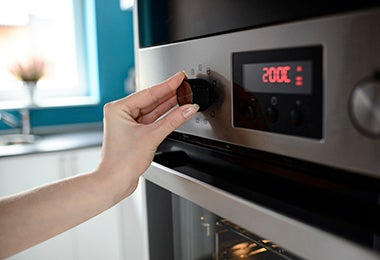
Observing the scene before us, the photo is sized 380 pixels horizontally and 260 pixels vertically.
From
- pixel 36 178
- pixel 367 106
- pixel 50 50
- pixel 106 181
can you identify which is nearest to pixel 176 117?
pixel 106 181

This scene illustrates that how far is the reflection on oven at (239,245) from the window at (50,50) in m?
2.06

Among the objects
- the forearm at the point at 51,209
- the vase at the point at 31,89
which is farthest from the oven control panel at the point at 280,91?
the vase at the point at 31,89

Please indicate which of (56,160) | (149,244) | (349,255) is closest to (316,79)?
(349,255)

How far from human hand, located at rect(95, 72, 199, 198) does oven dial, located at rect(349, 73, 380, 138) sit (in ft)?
0.87

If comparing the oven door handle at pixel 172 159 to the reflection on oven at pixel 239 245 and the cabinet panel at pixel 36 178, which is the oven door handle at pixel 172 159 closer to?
the reflection on oven at pixel 239 245

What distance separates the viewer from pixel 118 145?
1.86 feet

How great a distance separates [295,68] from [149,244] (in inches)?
17.5

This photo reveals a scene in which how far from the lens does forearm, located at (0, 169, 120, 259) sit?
594mm

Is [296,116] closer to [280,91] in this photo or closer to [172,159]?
[280,91]

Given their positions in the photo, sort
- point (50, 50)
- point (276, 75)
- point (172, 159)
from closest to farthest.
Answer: point (276, 75)
point (172, 159)
point (50, 50)

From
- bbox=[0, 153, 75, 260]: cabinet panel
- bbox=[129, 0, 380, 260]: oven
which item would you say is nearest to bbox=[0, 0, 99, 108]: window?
bbox=[0, 153, 75, 260]: cabinet panel

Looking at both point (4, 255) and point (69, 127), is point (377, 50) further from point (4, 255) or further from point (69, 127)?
point (69, 127)

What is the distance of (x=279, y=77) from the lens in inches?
16.3

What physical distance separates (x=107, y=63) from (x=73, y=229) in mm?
1083
